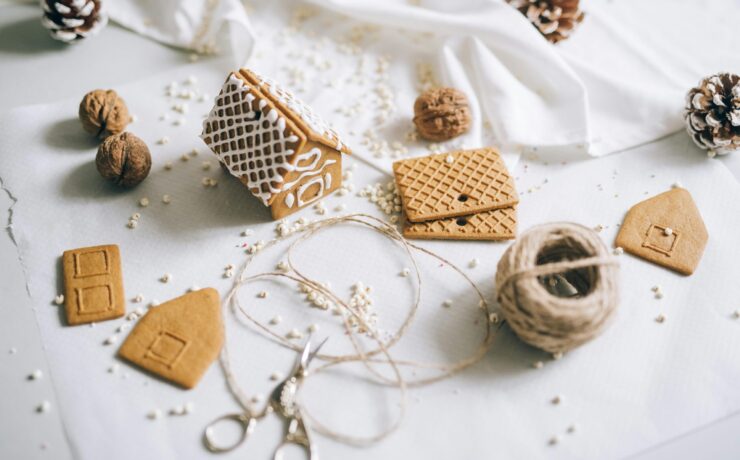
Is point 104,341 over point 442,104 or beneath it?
beneath

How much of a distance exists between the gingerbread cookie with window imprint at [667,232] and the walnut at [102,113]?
112cm

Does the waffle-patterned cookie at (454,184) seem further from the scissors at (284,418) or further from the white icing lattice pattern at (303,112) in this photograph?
the scissors at (284,418)

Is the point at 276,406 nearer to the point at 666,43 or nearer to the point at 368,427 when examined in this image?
the point at 368,427

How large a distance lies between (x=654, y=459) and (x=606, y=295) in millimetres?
303

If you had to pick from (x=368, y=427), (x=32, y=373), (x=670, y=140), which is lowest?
(x=32, y=373)

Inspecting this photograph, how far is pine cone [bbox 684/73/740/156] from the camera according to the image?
55.8 inches

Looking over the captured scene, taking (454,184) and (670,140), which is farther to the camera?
(670,140)

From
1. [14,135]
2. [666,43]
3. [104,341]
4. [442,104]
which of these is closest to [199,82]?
[14,135]

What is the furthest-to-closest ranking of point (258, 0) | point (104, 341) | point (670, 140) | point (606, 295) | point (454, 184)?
point (258, 0) < point (670, 140) < point (454, 184) < point (104, 341) < point (606, 295)

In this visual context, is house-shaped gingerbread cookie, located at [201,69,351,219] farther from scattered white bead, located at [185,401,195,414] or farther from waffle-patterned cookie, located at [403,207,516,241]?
scattered white bead, located at [185,401,195,414]

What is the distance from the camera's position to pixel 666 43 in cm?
172

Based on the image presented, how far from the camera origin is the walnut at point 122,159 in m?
1.35

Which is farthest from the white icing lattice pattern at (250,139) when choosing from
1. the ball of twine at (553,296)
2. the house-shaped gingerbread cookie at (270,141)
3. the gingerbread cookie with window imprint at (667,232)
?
the gingerbread cookie with window imprint at (667,232)

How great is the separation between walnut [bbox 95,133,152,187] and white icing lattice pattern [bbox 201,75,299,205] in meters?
0.16
